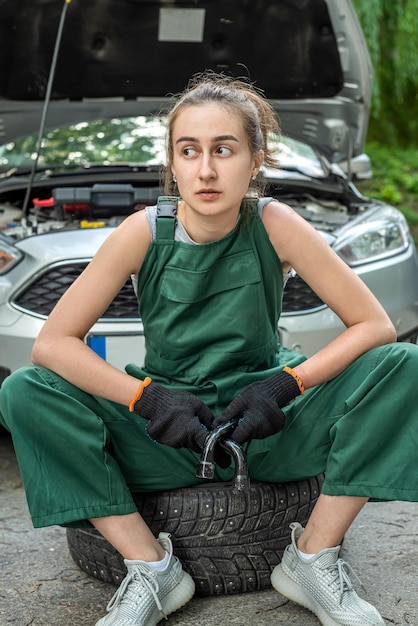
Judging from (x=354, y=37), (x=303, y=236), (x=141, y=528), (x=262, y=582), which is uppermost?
(x=354, y=37)

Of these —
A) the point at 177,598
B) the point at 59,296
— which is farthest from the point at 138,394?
the point at 59,296

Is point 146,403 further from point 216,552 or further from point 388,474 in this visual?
point 388,474

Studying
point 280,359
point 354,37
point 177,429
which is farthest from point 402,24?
point 177,429

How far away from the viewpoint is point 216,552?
2453 mm

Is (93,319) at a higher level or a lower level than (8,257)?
higher

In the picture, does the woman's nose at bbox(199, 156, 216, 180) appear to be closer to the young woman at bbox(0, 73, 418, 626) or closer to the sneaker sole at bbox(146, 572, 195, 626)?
the young woman at bbox(0, 73, 418, 626)

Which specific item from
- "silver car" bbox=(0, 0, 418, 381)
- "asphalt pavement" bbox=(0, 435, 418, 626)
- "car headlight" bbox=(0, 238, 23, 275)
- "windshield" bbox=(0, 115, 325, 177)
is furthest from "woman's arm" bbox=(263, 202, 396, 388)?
"windshield" bbox=(0, 115, 325, 177)

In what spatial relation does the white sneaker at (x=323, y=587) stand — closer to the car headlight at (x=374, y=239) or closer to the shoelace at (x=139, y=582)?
the shoelace at (x=139, y=582)

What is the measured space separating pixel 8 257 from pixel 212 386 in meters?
1.37

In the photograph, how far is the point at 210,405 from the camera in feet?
8.23

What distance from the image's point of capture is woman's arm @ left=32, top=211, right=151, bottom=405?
239cm

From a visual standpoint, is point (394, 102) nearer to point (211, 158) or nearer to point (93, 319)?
point (211, 158)

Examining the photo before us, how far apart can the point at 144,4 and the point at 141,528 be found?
9.20ft

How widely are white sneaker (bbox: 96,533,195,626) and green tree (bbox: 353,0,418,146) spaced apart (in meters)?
6.57
